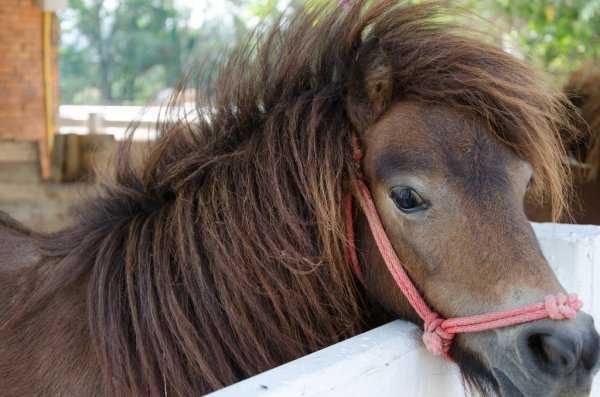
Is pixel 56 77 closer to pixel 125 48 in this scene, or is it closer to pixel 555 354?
pixel 555 354

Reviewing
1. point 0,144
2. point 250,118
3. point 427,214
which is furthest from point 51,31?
point 427,214

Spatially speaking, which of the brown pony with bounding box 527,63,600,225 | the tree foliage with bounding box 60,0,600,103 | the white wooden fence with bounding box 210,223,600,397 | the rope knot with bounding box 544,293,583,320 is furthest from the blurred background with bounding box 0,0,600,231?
the tree foliage with bounding box 60,0,600,103

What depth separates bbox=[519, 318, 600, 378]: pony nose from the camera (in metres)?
1.48

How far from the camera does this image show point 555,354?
4.88 feet

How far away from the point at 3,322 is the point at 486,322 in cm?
133

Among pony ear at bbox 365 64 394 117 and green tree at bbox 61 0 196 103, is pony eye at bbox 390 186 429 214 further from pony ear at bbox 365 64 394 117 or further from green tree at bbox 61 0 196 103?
green tree at bbox 61 0 196 103

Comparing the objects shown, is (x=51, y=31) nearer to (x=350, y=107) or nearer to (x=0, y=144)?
(x=0, y=144)

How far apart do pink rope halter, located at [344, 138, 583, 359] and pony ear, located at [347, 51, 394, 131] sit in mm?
87

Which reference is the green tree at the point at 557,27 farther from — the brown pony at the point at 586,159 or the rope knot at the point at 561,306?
the rope knot at the point at 561,306

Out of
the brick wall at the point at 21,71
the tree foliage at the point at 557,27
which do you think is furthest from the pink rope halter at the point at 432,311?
the tree foliage at the point at 557,27

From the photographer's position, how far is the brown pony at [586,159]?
169 inches

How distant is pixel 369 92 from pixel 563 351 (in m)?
0.84

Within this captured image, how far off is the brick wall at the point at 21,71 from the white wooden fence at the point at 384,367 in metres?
6.03

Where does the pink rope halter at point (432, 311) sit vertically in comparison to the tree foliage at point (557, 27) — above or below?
below
